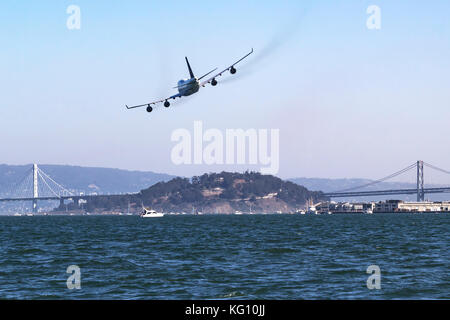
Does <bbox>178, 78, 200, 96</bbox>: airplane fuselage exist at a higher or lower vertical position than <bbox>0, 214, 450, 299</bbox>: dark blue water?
higher

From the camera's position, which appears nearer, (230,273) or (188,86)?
(230,273)

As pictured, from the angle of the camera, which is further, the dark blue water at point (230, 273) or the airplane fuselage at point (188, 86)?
the airplane fuselage at point (188, 86)

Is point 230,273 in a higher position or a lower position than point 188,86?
lower

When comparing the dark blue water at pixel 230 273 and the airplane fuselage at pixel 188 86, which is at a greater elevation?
the airplane fuselage at pixel 188 86

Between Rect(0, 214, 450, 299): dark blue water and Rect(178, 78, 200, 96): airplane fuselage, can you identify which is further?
Rect(178, 78, 200, 96): airplane fuselage
